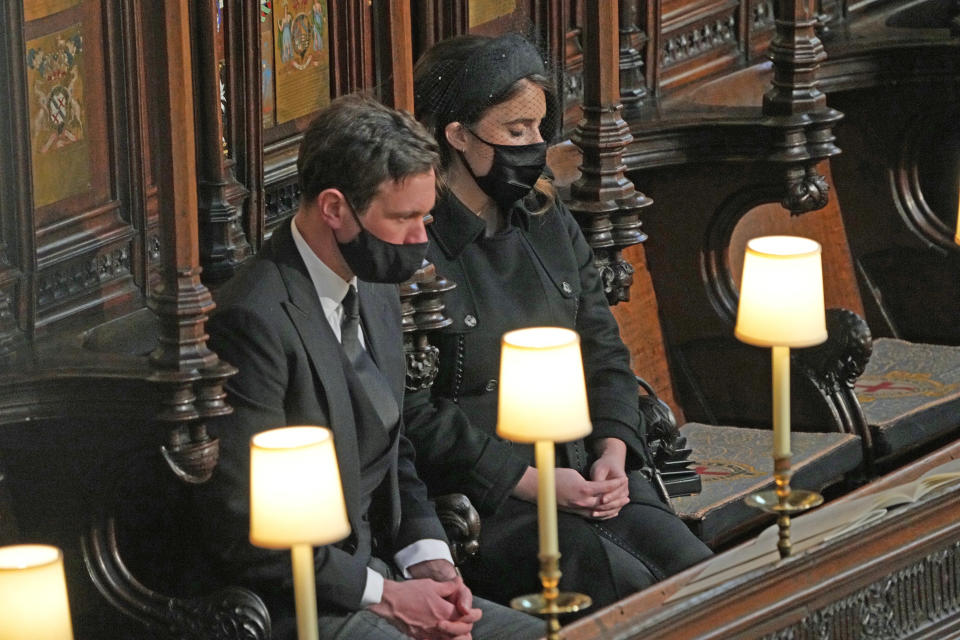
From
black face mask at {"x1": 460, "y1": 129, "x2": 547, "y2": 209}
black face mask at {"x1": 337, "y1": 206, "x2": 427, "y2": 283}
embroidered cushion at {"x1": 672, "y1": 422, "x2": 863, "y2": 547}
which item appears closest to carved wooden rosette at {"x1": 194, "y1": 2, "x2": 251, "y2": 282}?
black face mask at {"x1": 460, "y1": 129, "x2": 547, "y2": 209}

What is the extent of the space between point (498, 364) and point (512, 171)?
39cm

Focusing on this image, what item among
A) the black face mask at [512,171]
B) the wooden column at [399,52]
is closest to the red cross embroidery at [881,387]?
the black face mask at [512,171]

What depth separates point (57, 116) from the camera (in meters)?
3.95

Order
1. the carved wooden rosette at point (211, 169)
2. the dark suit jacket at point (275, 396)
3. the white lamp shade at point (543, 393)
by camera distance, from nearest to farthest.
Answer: the white lamp shade at point (543, 393) → the dark suit jacket at point (275, 396) → the carved wooden rosette at point (211, 169)

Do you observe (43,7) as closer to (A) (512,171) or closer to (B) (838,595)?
(A) (512,171)

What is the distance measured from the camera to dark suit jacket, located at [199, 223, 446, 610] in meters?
3.53

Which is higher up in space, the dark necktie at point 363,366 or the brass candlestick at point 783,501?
the dark necktie at point 363,366

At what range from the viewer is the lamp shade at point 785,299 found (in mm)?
3391

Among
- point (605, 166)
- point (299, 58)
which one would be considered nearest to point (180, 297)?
point (299, 58)

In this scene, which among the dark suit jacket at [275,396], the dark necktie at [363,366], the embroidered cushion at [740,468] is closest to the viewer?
the dark suit jacket at [275,396]

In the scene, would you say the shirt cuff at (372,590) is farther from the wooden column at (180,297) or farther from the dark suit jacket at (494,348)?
the dark suit jacket at (494,348)

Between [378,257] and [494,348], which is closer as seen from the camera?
[378,257]

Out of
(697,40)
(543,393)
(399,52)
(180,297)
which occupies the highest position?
(697,40)

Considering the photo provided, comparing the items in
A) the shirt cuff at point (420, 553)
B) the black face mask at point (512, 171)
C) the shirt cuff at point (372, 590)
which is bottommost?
the shirt cuff at point (372, 590)
